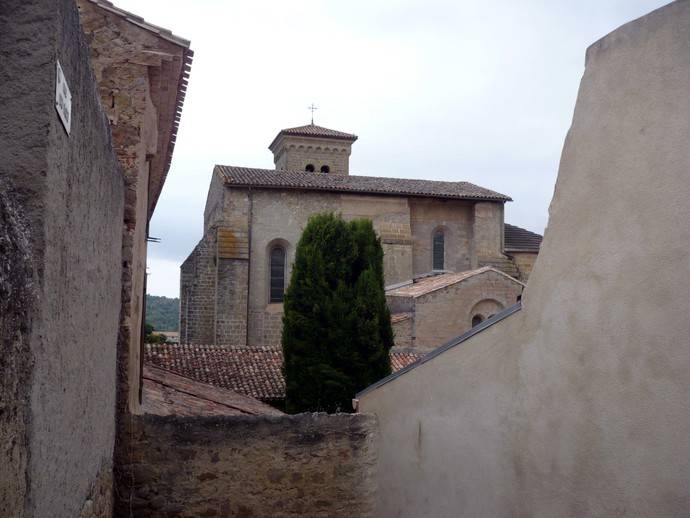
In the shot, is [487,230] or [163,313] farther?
[163,313]

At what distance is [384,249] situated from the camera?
2852 cm

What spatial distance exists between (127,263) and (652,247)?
3755 millimetres

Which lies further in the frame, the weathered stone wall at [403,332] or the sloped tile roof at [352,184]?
the sloped tile roof at [352,184]

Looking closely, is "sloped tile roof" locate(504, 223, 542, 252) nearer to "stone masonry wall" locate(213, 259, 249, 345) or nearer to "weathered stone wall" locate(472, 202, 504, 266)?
"weathered stone wall" locate(472, 202, 504, 266)

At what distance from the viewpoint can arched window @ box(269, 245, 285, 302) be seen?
91.8 feet

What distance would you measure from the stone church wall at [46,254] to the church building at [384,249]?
777 inches

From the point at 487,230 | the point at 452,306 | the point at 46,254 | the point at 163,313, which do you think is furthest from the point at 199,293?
the point at 163,313

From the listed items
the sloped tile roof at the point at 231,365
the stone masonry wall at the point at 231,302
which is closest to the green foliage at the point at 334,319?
the sloped tile roof at the point at 231,365

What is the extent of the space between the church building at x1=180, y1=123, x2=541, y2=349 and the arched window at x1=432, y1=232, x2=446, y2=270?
0.04m

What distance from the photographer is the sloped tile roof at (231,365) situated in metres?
18.0

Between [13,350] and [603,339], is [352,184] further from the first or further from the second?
[13,350]

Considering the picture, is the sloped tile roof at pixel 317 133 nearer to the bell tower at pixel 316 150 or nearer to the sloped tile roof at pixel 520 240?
the bell tower at pixel 316 150

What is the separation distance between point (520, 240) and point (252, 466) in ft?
85.8

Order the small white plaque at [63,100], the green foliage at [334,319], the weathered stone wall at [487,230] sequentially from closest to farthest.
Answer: the small white plaque at [63,100] → the green foliage at [334,319] → the weathered stone wall at [487,230]
